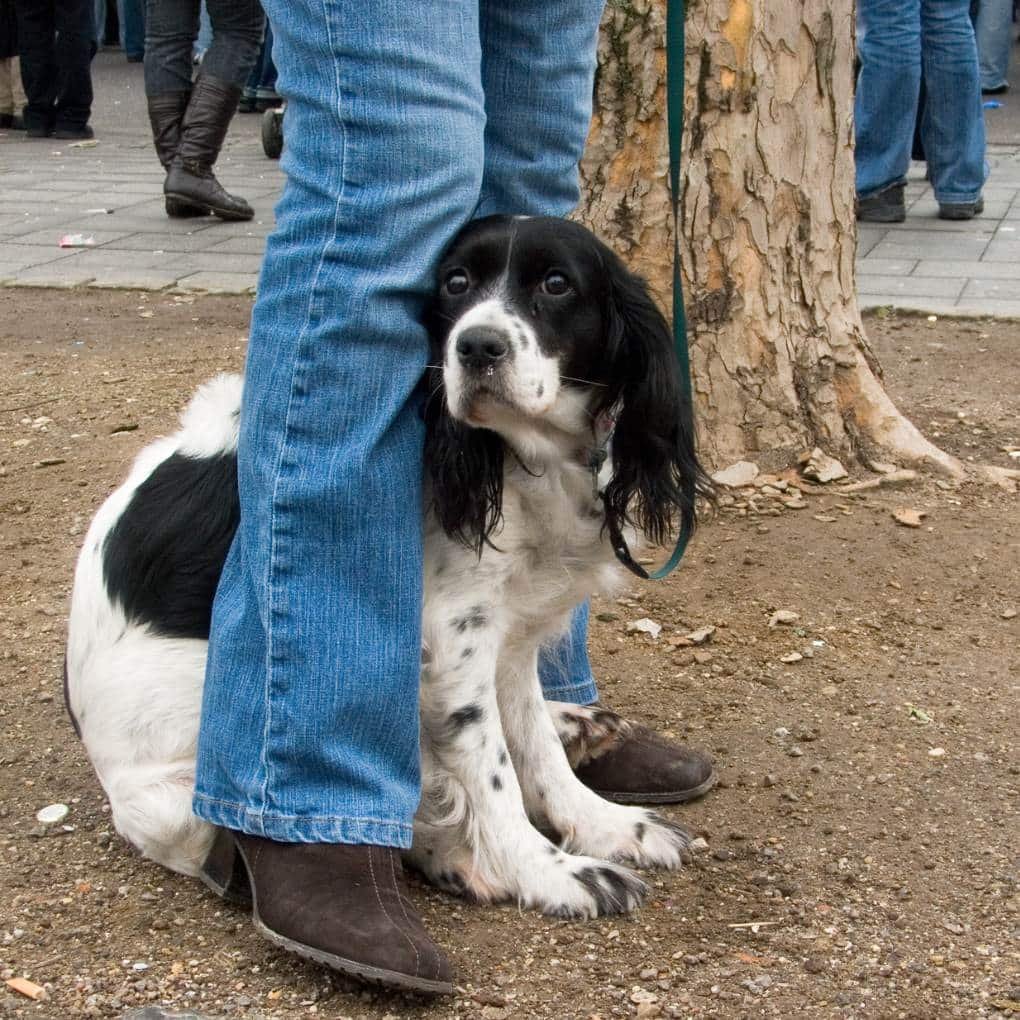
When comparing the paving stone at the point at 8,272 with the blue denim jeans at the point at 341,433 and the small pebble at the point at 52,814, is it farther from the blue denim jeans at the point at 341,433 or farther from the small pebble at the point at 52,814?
the blue denim jeans at the point at 341,433

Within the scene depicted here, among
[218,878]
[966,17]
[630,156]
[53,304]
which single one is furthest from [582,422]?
[966,17]

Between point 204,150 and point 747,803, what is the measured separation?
18.5 feet

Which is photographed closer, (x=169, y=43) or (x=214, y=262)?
(x=214, y=262)

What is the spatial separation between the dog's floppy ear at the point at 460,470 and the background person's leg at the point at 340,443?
0.04 m

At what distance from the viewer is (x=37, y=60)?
10727 mm

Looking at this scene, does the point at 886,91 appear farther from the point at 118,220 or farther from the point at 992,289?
the point at 118,220

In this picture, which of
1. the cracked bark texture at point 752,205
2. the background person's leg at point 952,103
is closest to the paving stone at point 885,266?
the background person's leg at point 952,103

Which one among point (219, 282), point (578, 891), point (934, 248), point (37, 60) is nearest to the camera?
point (578, 891)

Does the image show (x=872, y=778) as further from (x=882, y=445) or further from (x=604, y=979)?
(x=882, y=445)

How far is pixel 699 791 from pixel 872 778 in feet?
1.12

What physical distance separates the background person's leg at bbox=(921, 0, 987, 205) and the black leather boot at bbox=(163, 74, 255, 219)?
11.7ft

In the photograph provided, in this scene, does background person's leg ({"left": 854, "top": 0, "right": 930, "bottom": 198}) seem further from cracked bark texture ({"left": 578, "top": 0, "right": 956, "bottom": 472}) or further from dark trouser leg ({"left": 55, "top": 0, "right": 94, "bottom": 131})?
dark trouser leg ({"left": 55, "top": 0, "right": 94, "bottom": 131})

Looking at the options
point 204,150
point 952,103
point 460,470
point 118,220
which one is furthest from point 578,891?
point 118,220

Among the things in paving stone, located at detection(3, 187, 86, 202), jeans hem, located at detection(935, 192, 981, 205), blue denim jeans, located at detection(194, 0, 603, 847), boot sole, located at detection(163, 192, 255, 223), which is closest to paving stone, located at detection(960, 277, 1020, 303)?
jeans hem, located at detection(935, 192, 981, 205)
